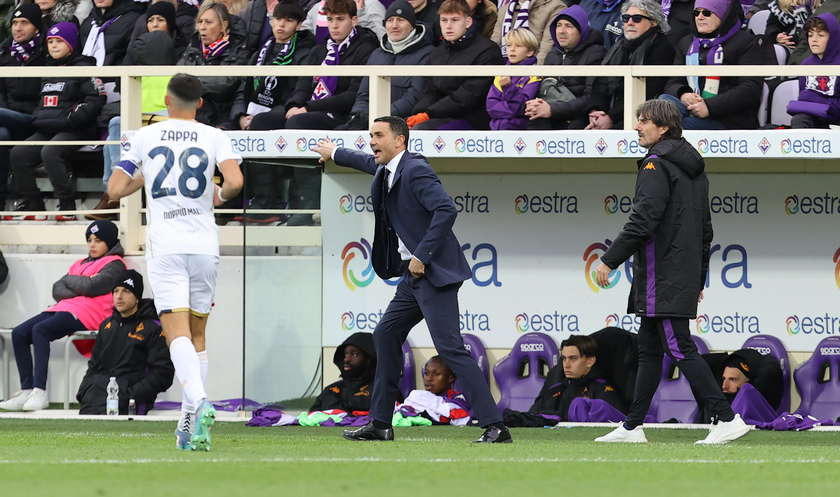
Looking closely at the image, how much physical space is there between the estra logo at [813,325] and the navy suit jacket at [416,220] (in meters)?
3.81

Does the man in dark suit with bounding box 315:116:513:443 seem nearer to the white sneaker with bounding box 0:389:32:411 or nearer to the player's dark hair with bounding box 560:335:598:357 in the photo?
the player's dark hair with bounding box 560:335:598:357

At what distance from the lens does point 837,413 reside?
8.98 metres

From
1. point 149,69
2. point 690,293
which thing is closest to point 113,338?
point 149,69

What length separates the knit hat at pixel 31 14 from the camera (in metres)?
12.3

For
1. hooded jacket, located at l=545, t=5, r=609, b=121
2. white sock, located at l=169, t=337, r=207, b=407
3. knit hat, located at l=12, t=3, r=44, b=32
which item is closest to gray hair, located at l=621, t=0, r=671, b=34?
hooded jacket, located at l=545, t=5, r=609, b=121

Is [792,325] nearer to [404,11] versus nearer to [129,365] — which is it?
→ [404,11]

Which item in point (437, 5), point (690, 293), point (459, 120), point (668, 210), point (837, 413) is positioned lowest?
point (837, 413)

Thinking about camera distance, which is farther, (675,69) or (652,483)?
(675,69)

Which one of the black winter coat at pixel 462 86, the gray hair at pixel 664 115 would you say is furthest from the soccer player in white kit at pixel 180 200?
the black winter coat at pixel 462 86

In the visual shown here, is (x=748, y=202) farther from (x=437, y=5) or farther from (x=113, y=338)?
(x=113, y=338)

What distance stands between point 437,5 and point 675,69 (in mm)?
3148

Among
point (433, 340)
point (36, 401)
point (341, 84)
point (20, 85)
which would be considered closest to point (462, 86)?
point (341, 84)

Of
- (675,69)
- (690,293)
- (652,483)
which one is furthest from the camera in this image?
(675,69)

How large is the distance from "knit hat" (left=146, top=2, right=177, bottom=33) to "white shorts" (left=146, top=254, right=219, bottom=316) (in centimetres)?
671
